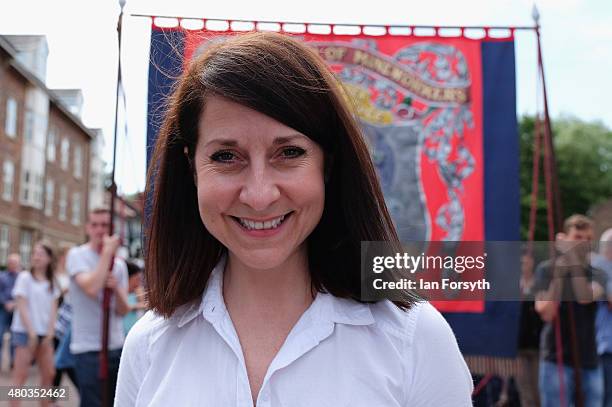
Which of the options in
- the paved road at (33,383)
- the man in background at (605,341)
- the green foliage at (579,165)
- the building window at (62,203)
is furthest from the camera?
the green foliage at (579,165)

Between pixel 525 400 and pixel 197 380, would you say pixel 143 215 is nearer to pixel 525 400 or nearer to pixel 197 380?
pixel 197 380

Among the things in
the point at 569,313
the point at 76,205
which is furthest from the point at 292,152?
the point at 76,205

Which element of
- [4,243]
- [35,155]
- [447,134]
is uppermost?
[35,155]

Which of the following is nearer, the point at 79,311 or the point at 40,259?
the point at 79,311

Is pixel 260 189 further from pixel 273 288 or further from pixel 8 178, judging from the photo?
pixel 8 178

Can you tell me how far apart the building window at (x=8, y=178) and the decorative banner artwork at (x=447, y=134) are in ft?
27.0

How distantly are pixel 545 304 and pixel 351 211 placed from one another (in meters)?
2.66

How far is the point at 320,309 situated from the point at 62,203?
14379 mm

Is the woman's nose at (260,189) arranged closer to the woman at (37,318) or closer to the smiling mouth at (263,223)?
the smiling mouth at (263,223)

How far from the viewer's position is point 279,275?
4.12 ft

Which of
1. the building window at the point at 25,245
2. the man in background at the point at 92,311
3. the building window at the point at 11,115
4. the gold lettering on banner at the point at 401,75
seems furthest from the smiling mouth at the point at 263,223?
the building window at the point at 25,245

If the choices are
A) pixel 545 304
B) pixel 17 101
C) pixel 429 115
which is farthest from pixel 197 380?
pixel 17 101

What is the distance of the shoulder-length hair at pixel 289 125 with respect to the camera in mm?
1125

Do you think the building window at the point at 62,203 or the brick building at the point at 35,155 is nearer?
the brick building at the point at 35,155
